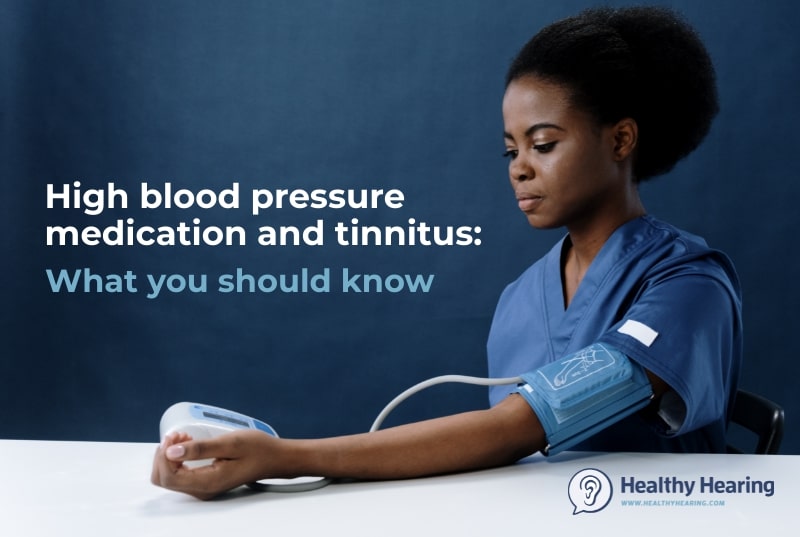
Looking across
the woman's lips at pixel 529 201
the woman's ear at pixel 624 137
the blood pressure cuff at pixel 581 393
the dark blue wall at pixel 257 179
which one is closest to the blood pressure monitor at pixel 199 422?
the blood pressure cuff at pixel 581 393

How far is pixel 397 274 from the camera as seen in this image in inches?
105

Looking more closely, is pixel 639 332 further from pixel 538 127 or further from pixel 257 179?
pixel 257 179

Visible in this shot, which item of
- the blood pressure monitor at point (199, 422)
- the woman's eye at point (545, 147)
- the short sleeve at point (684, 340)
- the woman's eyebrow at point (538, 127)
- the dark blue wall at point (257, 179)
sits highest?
the dark blue wall at point (257, 179)

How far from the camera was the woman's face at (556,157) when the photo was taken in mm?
1118

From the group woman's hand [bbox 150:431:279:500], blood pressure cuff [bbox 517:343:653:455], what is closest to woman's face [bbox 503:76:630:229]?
blood pressure cuff [bbox 517:343:653:455]

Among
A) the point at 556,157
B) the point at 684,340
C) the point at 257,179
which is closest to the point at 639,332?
the point at 684,340

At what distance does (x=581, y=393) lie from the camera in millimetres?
808

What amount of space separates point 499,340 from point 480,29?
5.13 feet

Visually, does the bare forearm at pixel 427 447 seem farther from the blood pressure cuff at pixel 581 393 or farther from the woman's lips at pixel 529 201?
the woman's lips at pixel 529 201

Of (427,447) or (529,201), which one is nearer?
(427,447)

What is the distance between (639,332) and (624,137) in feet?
1.28

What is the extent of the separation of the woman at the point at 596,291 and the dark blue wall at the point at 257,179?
51.4 inches

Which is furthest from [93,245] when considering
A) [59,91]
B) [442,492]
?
[442,492]

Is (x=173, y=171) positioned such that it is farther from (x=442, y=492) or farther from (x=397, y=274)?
(x=442, y=492)
